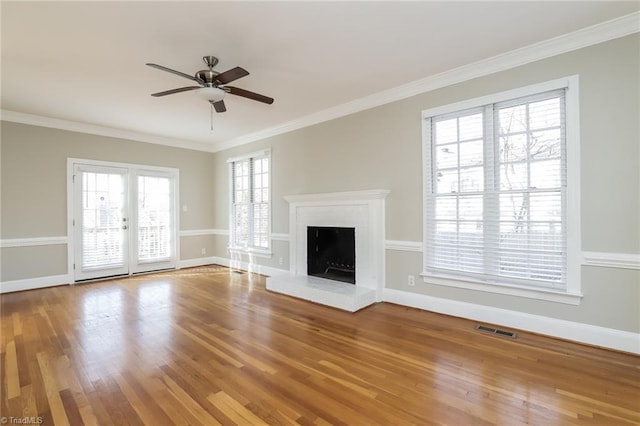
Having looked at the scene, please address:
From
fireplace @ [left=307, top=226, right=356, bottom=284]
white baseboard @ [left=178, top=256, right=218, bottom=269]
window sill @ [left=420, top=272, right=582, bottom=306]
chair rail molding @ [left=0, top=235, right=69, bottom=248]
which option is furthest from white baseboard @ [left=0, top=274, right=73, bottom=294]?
window sill @ [left=420, top=272, right=582, bottom=306]

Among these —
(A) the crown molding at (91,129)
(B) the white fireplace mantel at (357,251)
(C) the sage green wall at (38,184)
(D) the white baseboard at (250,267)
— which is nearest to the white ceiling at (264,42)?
(A) the crown molding at (91,129)

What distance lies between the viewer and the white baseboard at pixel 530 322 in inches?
104

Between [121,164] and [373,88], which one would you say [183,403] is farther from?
[121,164]

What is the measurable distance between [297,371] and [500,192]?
2686 millimetres

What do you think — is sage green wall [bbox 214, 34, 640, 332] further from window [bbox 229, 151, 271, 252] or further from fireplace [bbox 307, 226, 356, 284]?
window [bbox 229, 151, 271, 252]

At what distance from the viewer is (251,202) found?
6.23 meters

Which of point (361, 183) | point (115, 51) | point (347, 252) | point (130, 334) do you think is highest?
point (115, 51)

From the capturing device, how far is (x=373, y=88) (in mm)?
3969

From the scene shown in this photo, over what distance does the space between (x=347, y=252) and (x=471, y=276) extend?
1774 mm

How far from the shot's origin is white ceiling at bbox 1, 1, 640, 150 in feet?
7.90

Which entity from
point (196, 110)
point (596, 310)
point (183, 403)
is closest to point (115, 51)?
point (196, 110)

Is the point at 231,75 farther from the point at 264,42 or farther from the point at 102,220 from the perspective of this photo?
the point at 102,220

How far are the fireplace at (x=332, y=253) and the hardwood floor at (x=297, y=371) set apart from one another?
37.6 inches

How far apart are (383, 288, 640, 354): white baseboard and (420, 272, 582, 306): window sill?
7.4 inches
